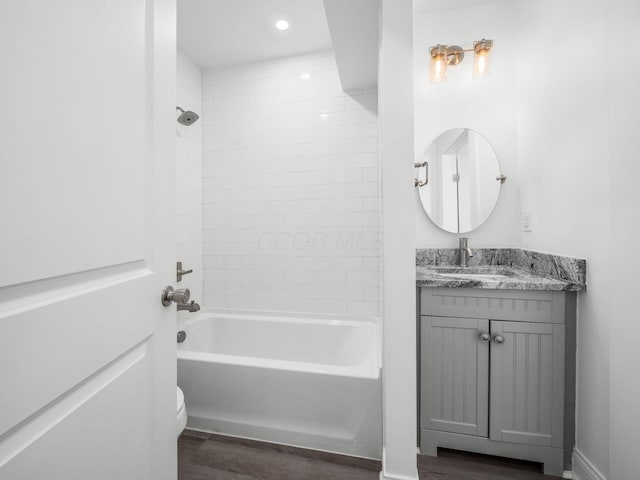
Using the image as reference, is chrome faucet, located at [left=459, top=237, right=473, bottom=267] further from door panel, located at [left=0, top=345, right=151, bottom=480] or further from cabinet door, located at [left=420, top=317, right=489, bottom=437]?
door panel, located at [left=0, top=345, right=151, bottom=480]

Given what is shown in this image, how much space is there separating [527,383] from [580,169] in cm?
109

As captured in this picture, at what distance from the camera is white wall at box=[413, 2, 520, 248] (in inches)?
81.2

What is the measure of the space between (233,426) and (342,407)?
0.70m

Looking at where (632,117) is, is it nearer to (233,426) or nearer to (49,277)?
(49,277)

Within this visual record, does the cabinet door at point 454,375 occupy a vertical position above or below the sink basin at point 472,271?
below

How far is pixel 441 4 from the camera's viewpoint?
2.08 metres

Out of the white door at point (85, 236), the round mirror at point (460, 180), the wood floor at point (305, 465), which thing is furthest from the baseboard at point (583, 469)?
the white door at point (85, 236)

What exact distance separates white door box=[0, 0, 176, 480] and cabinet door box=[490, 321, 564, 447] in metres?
1.52


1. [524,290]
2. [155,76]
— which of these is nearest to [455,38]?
[524,290]

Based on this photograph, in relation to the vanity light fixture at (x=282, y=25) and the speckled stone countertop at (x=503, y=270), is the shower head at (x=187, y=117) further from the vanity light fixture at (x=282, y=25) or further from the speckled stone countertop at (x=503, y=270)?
the speckled stone countertop at (x=503, y=270)

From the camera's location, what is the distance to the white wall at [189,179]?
2392mm

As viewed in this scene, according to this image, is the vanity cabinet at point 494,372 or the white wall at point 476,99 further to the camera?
the white wall at point 476,99

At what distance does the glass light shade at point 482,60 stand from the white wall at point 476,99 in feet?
0.47

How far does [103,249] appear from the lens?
61 centimetres
